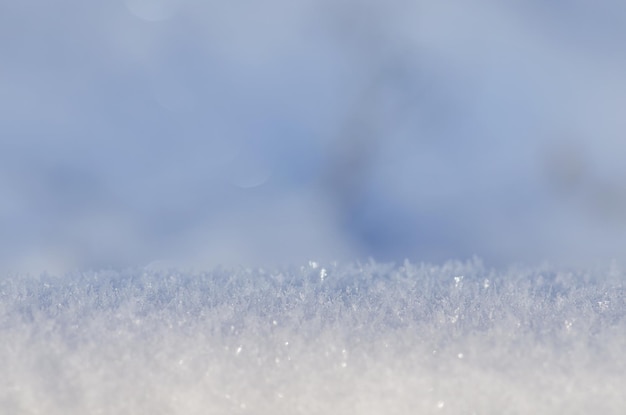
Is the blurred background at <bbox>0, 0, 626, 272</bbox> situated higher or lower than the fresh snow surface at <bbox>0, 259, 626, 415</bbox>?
higher

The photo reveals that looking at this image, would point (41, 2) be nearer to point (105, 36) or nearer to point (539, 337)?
point (105, 36)

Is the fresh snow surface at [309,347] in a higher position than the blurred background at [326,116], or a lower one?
lower

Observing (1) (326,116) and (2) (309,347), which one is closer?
(2) (309,347)

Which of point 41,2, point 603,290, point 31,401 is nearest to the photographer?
point 31,401

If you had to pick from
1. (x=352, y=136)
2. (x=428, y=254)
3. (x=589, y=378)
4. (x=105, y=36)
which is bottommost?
(x=589, y=378)

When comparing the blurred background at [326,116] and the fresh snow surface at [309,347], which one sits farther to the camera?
the blurred background at [326,116]

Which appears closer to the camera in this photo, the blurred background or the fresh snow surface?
the fresh snow surface

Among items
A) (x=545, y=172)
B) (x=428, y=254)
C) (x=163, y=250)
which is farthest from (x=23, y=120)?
(x=545, y=172)

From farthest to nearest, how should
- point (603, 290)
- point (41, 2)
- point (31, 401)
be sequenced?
point (41, 2), point (603, 290), point (31, 401)
